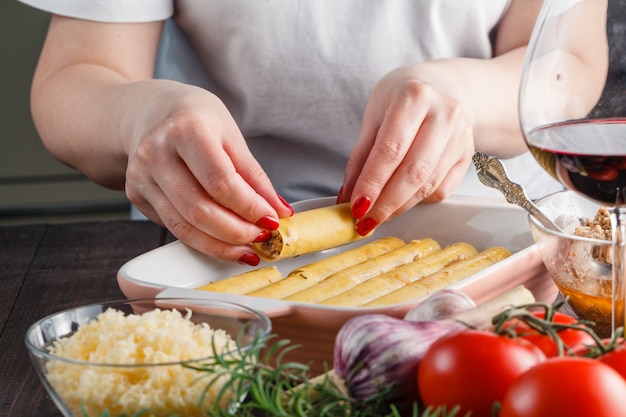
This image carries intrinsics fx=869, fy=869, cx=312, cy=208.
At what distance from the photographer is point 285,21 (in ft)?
3.81

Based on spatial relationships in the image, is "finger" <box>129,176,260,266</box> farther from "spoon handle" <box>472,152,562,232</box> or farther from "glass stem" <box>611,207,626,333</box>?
"glass stem" <box>611,207,626,333</box>

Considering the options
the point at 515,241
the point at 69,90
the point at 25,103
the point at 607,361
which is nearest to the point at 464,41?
the point at 515,241

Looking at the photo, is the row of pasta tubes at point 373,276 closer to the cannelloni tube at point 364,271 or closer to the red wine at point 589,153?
the cannelloni tube at point 364,271

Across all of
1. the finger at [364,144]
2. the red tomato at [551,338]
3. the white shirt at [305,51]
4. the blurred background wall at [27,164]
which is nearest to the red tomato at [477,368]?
the red tomato at [551,338]

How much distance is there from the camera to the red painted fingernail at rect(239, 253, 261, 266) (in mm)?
833

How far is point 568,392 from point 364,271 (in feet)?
1.28

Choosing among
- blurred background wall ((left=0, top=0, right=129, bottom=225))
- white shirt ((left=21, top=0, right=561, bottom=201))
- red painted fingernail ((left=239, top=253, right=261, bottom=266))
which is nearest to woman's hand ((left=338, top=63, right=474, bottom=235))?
red painted fingernail ((left=239, top=253, right=261, bottom=266))

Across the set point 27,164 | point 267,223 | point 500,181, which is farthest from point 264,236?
point 27,164

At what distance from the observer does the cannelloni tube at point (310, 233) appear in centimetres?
83

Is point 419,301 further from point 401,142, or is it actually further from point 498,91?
point 498,91

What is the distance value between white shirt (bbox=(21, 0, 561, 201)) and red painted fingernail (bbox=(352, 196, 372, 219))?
340 millimetres

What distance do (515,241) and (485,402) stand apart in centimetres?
48

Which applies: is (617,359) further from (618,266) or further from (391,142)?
(391,142)

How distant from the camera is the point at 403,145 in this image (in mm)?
844
